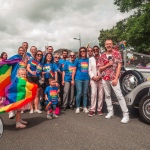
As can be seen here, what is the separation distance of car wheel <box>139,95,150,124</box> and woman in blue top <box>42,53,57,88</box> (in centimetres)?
266

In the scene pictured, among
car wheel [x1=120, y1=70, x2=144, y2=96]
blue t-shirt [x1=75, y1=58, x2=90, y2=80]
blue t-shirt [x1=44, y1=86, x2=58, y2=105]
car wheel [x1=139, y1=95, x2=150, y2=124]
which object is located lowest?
car wheel [x1=139, y1=95, x2=150, y2=124]

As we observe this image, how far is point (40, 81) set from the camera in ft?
20.3

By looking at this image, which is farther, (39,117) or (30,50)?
(30,50)

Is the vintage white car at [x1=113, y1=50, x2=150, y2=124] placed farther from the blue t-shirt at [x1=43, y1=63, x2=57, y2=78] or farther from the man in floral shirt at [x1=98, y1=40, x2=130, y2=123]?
the blue t-shirt at [x1=43, y1=63, x2=57, y2=78]

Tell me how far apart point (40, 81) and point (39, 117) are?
3.71ft

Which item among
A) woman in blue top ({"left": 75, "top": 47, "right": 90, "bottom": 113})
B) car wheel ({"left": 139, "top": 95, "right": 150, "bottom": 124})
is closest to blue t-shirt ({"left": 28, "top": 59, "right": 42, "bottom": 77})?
woman in blue top ({"left": 75, "top": 47, "right": 90, "bottom": 113})

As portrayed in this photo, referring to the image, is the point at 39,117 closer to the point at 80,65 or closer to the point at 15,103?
the point at 15,103

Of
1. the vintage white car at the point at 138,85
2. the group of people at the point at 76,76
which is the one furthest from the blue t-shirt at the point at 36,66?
the vintage white car at the point at 138,85

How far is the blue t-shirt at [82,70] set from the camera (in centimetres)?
589

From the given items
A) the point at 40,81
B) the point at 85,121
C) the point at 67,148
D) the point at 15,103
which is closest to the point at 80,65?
the point at 40,81

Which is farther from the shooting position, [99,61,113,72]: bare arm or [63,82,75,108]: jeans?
[63,82,75,108]: jeans

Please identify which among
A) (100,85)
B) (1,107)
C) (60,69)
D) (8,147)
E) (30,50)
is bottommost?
(8,147)

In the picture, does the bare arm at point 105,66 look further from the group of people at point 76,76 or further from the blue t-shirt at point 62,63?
the blue t-shirt at point 62,63

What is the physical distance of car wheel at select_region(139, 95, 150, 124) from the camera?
4.69 metres
